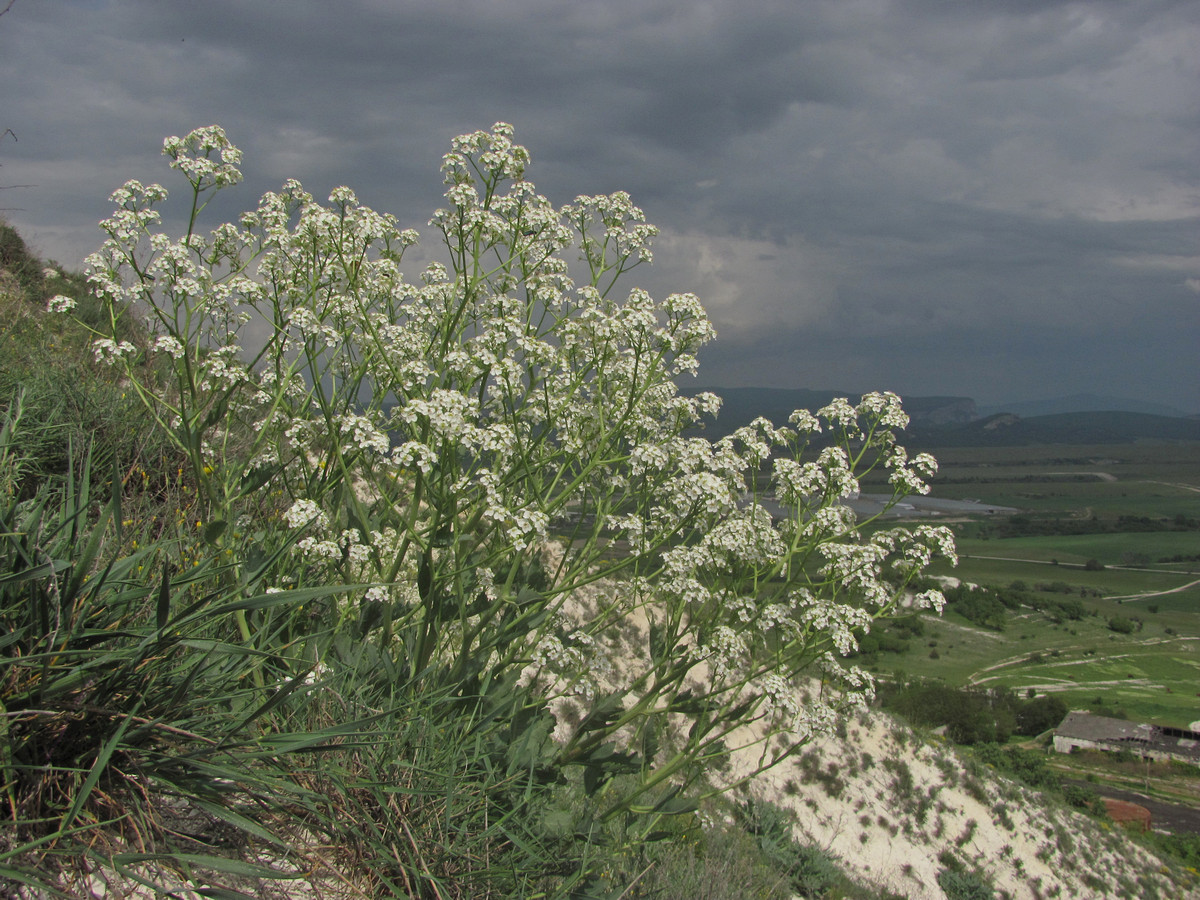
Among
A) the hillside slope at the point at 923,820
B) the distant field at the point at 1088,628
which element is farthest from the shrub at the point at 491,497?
the distant field at the point at 1088,628

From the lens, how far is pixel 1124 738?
3068 inches

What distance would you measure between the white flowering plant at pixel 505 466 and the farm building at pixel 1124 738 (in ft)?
Answer: 292

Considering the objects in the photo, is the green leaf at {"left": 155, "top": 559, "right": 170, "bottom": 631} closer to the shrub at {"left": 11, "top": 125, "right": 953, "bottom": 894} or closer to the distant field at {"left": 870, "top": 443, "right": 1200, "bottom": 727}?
the shrub at {"left": 11, "top": 125, "right": 953, "bottom": 894}

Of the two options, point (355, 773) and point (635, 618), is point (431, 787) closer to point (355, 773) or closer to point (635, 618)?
point (355, 773)

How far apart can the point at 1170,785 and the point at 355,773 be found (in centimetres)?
9916

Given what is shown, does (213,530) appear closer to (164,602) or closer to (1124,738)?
(164,602)

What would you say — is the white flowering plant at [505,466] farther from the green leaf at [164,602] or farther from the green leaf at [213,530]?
the green leaf at [164,602]

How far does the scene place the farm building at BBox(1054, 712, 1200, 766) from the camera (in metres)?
76.4

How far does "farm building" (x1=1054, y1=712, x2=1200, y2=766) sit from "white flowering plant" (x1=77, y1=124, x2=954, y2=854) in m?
89.0

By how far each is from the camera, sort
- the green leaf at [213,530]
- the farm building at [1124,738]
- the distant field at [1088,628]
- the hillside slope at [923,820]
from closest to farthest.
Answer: the green leaf at [213,530], the hillside slope at [923,820], the farm building at [1124,738], the distant field at [1088,628]

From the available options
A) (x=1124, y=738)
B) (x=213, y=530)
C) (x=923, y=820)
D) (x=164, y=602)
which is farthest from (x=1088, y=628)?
(x=164, y=602)

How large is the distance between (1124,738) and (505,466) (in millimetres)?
98080

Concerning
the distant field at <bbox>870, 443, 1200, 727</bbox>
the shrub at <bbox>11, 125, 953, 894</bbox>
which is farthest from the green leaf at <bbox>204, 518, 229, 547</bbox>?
the distant field at <bbox>870, 443, 1200, 727</bbox>

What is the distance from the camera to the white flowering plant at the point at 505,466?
14.2ft
